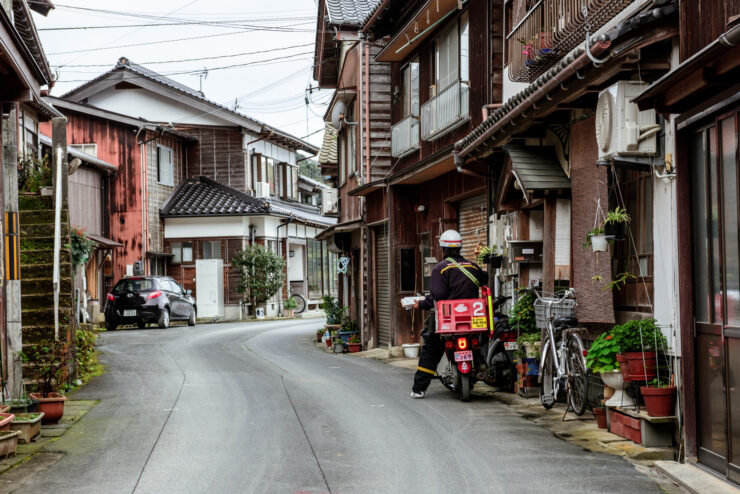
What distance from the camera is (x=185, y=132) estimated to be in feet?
119

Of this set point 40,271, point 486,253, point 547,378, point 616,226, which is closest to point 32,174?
point 40,271

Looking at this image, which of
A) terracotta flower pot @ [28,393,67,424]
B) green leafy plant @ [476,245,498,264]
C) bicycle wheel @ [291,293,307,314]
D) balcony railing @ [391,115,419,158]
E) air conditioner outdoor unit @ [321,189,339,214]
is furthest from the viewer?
bicycle wheel @ [291,293,307,314]

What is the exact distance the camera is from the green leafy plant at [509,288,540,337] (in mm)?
10223

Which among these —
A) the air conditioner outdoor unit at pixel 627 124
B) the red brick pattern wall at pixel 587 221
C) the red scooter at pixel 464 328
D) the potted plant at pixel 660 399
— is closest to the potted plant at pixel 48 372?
the red scooter at pixel 464 328

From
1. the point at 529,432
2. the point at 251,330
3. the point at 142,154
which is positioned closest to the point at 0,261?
the point at 529,432

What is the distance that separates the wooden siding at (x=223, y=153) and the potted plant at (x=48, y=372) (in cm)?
2574

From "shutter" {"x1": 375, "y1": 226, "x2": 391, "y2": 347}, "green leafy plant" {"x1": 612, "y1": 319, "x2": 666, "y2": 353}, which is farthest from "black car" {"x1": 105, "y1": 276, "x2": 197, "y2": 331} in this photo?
"green leafy plant" {"x1": 612, "y1": 319, "x2": 666, "y2": 353}

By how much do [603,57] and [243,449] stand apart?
469cm

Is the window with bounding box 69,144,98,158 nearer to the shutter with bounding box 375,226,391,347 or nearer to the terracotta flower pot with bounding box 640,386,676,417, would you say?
the shutter with bounding box 375,226,391,347

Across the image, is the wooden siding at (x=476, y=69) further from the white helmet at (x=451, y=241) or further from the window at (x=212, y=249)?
the window at (x=212, y=249)

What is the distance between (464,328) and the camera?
987cm

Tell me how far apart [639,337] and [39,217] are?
387 inches

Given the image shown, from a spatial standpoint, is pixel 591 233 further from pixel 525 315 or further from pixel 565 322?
pixel 525 315

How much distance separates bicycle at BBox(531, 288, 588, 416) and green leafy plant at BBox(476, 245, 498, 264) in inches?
120
